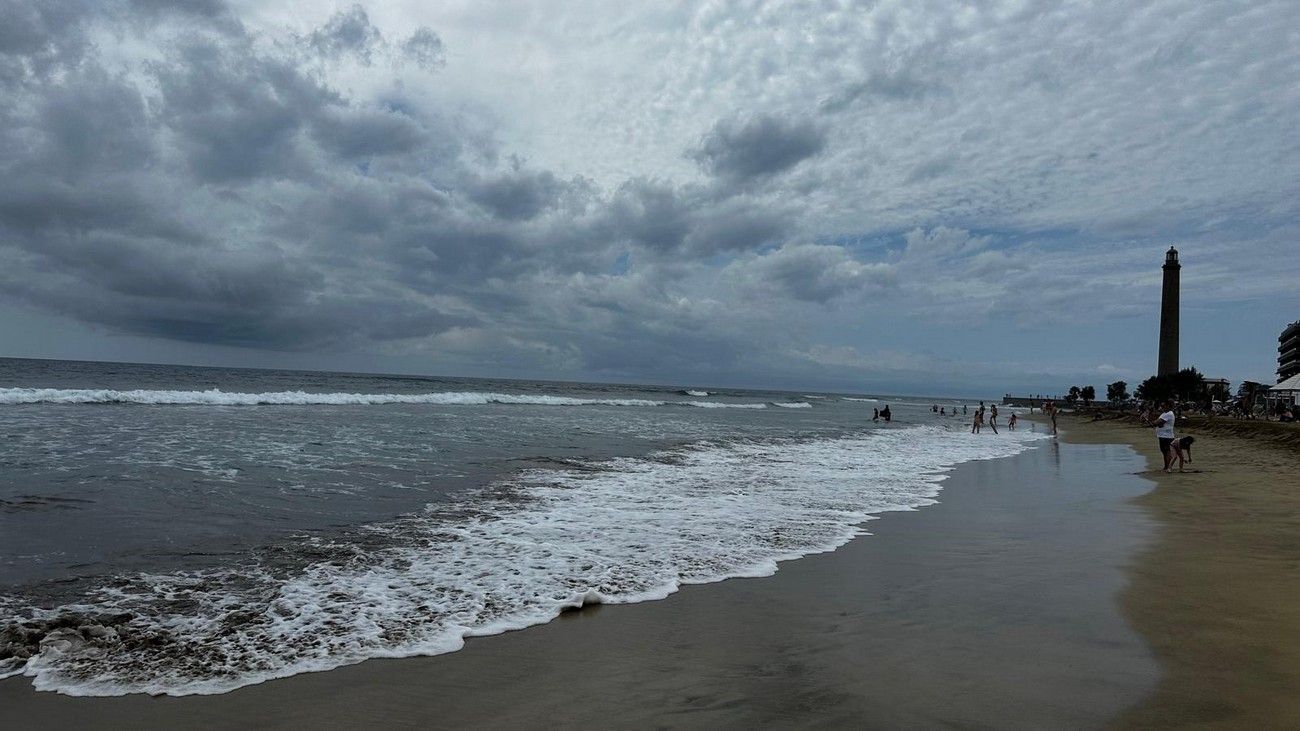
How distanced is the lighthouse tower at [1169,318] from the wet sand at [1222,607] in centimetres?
8607

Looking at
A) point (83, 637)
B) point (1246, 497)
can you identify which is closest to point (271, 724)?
point (83, 637)

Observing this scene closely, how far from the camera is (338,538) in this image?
311 inches

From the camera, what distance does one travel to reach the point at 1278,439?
24.0 metres

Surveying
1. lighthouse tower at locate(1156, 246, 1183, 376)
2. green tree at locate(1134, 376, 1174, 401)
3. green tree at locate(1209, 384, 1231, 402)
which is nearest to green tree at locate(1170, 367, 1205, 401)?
green tree at locate(1134, 376, 1174, 401)

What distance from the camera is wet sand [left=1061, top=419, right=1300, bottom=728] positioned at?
12.3ft

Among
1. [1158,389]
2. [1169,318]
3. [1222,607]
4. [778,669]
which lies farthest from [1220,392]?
[778,669]

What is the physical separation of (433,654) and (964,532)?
7.25 m

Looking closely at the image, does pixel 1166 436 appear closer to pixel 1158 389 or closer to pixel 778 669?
pixel 778 669

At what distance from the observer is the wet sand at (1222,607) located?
374cm

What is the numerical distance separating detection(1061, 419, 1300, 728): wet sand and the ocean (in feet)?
11.0

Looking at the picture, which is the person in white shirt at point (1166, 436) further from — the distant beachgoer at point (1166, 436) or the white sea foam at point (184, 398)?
the white sea foam at point (184, 398)

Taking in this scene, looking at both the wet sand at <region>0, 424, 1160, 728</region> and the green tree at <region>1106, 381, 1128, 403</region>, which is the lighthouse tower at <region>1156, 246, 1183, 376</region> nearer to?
the green tree at <region>1106, 381, 1128, 403</region>

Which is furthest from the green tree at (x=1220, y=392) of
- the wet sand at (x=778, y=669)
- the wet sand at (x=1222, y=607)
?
the wet sand at (x=778, y=669)

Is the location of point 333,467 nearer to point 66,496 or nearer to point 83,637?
point 66,496
